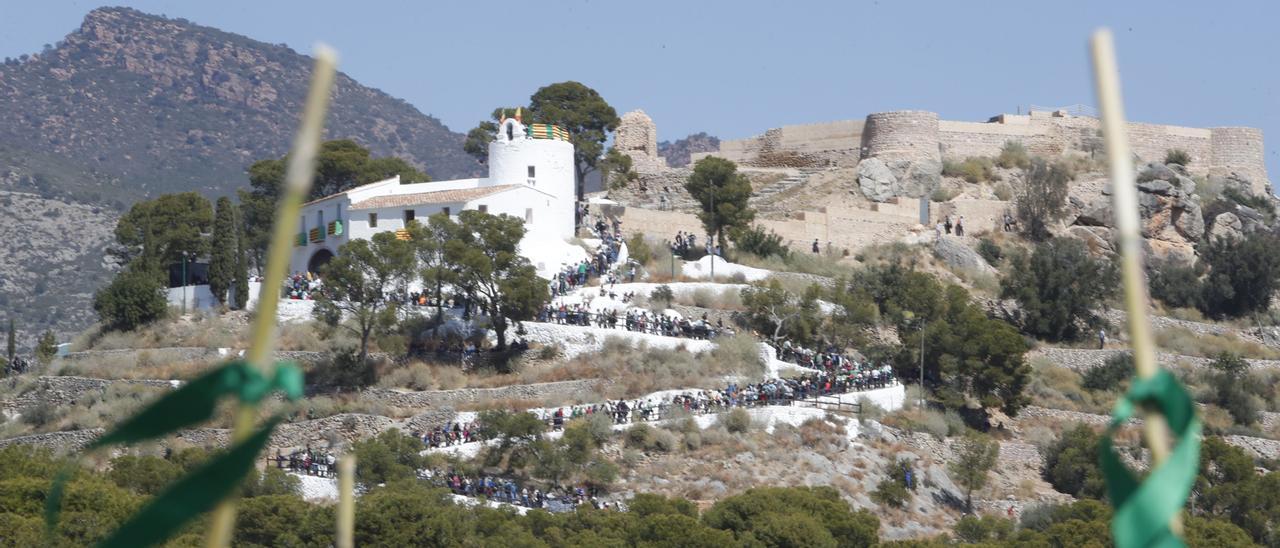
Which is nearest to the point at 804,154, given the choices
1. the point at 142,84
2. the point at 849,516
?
the point at 849,516

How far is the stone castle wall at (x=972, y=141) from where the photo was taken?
196 ft

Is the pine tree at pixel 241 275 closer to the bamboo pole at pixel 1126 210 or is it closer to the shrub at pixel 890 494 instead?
the shrub at pixel 890 494

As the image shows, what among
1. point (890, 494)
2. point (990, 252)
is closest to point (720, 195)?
point (990, 252)

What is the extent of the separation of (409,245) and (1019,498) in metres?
13.3

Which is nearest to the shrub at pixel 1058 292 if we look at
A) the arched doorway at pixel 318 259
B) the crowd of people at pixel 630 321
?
the crowd of people at pixel 630 321

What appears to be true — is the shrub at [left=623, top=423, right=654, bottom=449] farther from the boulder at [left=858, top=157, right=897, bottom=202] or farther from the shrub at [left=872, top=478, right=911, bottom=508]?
the boulder at [left=858, top=157, right=897, bottom=202]

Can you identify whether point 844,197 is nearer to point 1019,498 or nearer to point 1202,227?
point 1202,227

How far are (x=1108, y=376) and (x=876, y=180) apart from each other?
15.3m

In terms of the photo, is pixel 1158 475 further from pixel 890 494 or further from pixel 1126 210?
pixel 890 494

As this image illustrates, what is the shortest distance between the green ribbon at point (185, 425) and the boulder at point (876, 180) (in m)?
55.1

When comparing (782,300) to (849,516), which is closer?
(849,516)

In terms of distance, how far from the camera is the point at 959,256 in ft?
171

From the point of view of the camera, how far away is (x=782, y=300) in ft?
134

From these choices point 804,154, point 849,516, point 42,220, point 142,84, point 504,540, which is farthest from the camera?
point 142,84
